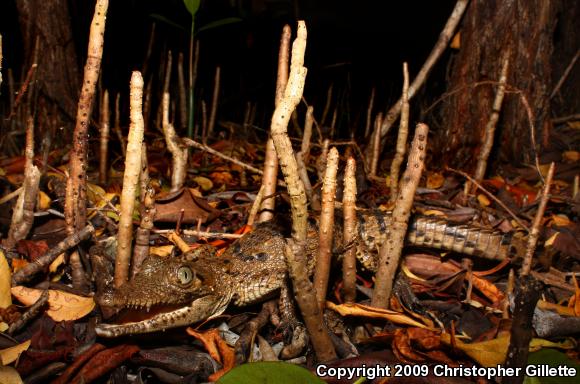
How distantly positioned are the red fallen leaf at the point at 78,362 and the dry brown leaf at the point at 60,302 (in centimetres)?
27

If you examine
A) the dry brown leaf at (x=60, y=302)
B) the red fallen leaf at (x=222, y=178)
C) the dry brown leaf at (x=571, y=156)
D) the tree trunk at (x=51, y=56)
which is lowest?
the dry brown leaf at (x=60, y=302)

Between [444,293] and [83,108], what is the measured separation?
200 centimetres

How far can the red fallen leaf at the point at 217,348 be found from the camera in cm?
197

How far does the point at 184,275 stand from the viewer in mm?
2203

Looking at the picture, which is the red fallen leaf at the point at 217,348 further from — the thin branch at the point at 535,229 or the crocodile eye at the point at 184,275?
the thin branch at the point at 535,229

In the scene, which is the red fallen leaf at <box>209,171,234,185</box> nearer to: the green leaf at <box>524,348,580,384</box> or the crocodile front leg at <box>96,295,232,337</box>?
the crocodile front leg at <box>96,295,232,337</box>

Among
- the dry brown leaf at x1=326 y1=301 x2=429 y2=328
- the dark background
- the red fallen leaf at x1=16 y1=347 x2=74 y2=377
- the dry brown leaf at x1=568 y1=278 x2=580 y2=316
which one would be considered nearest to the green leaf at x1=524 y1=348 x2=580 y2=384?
the dry brown leaf at x1=326 y1=301 x2=429 y2=328

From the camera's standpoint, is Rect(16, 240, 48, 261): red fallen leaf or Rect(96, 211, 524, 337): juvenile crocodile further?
Rect(16, 240, 48, 261): red fallen leaf

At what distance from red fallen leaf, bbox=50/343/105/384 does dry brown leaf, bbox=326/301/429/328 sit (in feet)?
3.35

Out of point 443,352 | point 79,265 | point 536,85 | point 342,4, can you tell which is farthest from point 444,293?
point 342,4

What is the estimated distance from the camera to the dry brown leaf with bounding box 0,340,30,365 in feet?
6.19

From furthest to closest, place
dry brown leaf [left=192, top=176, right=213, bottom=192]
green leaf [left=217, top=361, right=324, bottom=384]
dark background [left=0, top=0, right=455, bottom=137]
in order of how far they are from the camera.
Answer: dark background [left=0, top=0, right=455, bottom=137] < dry brown leaf [left=192, top=176, right=213, bottom=192] < green leaf [left=217, top=361, right=324, bottom=384]

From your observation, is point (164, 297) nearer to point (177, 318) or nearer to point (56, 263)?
point (177, 318)

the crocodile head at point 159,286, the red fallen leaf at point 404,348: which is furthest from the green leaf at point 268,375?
the crocodile head at point 159,286
